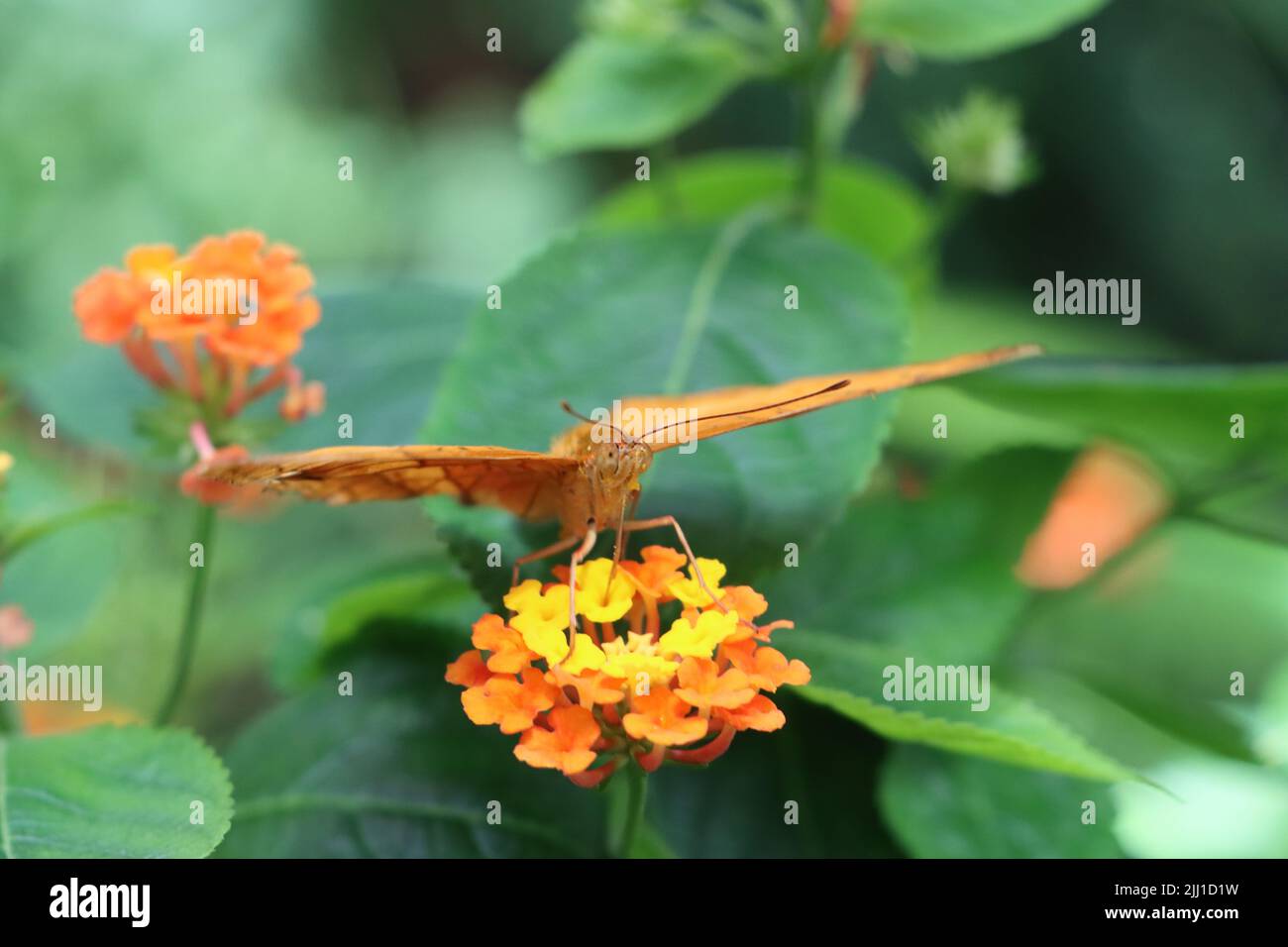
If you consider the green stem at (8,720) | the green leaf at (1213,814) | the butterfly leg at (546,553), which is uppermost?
the butterfly leg at (546,553)

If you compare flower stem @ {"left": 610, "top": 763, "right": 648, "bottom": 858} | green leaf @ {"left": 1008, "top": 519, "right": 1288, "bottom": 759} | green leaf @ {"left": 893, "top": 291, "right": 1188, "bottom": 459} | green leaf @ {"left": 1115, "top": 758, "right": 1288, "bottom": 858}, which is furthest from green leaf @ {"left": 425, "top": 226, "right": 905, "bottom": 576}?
green leaf @ {"left": 1008, "top": 519, "right": 1288, "bottom": 759}

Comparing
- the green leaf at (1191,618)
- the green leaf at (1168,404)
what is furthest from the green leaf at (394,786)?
the green leaf at (1191,618)

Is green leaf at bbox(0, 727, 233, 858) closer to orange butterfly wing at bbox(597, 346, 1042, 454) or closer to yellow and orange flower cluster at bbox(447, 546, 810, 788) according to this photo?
yellow and orange flower cluster at bbox(447, 546, 810, 788)

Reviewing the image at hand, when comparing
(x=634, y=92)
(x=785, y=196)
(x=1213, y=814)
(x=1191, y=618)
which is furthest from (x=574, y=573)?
(x=1191, y=618)

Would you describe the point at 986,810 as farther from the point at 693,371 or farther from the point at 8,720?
the point at 8,720

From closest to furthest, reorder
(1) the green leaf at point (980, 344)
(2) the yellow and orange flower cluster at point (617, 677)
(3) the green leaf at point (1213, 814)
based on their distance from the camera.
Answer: (2) the yellow and orange flower cluster at point (617, 677) → (3) the green leaf at point (1213, 814) → (1) the green leaf at point (980, 344)

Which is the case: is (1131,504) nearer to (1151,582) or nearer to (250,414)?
(1151,582)

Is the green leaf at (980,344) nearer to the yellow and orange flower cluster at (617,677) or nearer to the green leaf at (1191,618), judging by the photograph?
the green leaf at (1191,618)

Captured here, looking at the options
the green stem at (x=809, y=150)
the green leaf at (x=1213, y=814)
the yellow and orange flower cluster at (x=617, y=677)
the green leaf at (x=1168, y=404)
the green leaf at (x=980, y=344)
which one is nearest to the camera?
the yellow and orange flower cluster at (x=617, y=677)
